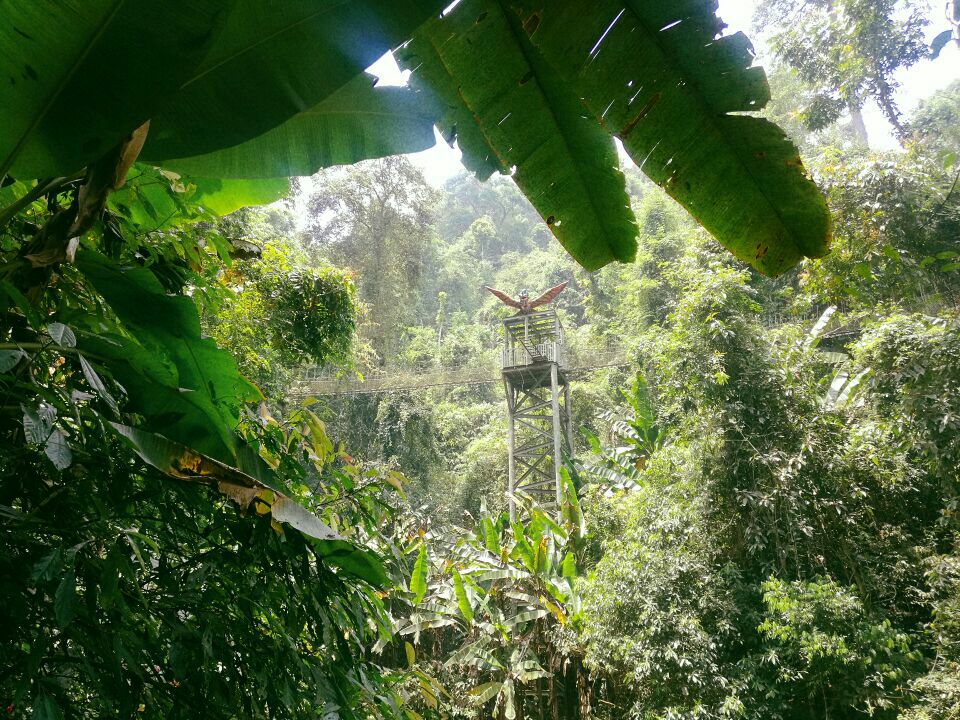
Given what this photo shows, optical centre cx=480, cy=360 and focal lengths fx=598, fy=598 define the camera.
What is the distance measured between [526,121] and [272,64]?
1.57ft

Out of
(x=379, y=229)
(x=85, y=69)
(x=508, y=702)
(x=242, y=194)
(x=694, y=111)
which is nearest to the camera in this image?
(x=85, y=69)

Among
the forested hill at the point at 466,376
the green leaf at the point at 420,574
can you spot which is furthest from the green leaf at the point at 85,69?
the green leaf at the point at 420,574

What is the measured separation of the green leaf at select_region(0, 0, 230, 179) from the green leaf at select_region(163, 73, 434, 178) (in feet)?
1.31

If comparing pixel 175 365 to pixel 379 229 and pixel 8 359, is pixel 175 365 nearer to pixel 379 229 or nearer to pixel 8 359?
pixel 8 359

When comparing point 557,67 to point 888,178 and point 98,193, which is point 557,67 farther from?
point 888,178

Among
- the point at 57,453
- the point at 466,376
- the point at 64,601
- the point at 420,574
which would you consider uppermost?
the point at 466,376

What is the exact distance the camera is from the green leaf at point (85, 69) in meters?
0.62

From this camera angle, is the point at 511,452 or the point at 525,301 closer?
the point at 511,452

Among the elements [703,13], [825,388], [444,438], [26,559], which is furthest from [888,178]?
[444,438]

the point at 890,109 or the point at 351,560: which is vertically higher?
the point at 890,109

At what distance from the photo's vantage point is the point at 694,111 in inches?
38.6

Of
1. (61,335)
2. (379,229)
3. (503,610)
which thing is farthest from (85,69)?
(379,229)

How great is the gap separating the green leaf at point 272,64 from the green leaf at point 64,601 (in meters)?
0.55

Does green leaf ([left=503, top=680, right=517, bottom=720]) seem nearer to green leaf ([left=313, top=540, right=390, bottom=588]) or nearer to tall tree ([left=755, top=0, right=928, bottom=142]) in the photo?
green leaf ([left=313, top=540, right=390, bottom=588])
